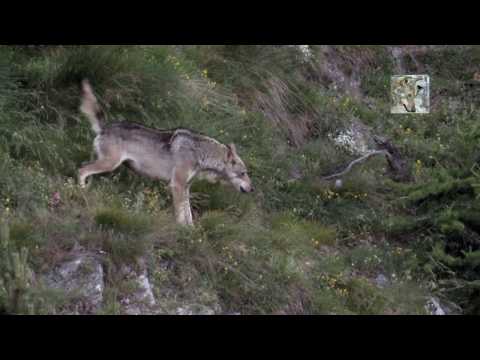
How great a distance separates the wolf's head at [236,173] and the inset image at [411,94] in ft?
18.8

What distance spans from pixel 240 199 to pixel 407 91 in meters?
6.90

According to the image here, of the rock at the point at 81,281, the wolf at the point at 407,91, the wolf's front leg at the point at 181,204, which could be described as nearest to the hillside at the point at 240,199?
the rock at the point at 81,281

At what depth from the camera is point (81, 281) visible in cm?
800

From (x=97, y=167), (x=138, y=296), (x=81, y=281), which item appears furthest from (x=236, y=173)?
(x=81, y=281)

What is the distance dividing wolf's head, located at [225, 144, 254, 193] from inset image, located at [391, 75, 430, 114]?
18.8 feet

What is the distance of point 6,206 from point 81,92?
2615mm

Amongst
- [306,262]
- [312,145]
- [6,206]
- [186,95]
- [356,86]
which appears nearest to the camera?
[6,206]

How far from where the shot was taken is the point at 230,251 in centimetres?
939

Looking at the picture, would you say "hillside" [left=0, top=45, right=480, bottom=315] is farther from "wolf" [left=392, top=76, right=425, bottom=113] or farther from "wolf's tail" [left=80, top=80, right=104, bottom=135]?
"wolf" [left=392, top=76, right=425, bottom=113]

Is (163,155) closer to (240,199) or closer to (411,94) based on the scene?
(240,199)

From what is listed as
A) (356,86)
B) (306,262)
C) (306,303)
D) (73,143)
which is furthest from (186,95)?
(356,86)

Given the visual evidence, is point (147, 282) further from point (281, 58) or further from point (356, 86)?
point (356, 86)

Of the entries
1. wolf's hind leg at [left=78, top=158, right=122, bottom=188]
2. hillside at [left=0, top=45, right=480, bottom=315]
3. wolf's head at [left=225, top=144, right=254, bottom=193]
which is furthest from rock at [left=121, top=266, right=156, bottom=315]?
wolf's head at [left=225, top=144, right=254, bottom=193]

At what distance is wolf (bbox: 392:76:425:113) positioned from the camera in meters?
15.7
